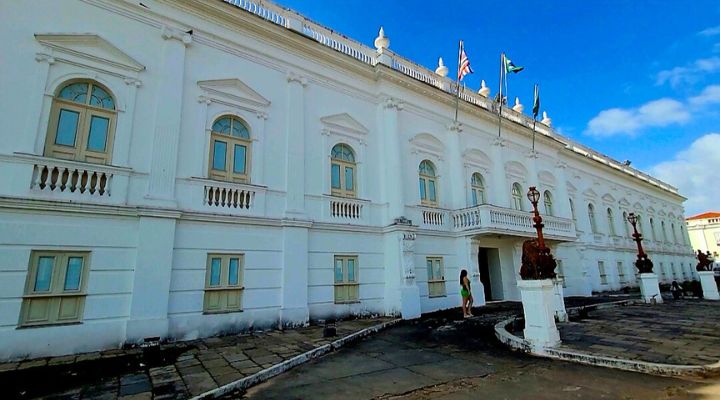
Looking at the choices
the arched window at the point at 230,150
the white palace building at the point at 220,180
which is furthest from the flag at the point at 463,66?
the arched window at the point at 230,150

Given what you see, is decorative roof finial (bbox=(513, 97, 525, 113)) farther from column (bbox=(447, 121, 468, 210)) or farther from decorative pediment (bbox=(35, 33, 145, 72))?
decorative pediment (bbox=(35, 33, 145, 72))

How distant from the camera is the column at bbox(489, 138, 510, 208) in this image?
15656mm

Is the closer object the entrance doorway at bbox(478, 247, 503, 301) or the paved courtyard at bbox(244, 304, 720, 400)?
the paved courtyard at bbox(244, 304, 720, 400)

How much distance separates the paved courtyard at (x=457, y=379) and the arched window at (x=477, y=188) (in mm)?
8907

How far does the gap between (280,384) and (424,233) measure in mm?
8425

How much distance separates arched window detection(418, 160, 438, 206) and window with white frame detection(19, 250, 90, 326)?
10089 millimetres

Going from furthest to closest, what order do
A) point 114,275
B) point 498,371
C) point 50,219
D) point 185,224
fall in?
point 185,224 < point 114,275 < point 50,219 < point 498,371

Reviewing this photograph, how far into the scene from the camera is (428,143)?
13.9m

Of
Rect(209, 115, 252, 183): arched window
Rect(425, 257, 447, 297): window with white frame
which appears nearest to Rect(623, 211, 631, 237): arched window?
Rect(425, 257, 447, 297): window with white frame

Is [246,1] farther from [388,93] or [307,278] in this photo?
[307,278]

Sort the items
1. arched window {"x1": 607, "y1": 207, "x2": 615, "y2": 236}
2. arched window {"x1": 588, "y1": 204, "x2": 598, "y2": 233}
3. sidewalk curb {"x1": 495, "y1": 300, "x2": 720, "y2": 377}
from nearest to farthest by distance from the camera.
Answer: sidewalk curb {"x1": 495, "y1": 300, "x2": 720, "y2": 377}
arched window {"x1": 588, "y1": 204, "x2": 598, "y2": 233}
arched window {"x1": 607, "y1": 207, "x2": 615, "y2": 236}

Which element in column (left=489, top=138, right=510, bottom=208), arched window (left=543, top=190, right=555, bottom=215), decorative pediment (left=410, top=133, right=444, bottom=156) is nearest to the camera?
decorative pediment (left=410, top=133, right=444, bottom=156)

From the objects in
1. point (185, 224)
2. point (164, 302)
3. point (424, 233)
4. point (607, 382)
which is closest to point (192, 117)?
point (185, 224)

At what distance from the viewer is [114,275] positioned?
7.27 meters
